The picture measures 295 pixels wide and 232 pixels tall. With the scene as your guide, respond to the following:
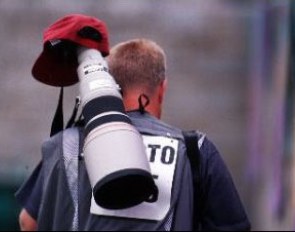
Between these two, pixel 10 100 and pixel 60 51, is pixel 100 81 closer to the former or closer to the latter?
pixel 60 51

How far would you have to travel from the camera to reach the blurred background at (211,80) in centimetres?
430

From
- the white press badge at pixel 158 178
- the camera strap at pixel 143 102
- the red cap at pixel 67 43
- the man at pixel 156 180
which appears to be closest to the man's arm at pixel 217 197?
the man at pixel 156 180

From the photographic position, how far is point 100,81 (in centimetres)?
217

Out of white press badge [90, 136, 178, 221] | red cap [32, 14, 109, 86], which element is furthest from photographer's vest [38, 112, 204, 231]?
red cap [32, 14, 109, 86]

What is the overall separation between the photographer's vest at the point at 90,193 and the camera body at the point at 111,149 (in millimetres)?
53

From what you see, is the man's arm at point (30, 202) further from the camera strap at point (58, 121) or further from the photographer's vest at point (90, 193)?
the camera strap at point (58, 121)

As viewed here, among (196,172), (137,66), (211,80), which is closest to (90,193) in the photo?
(196,172)

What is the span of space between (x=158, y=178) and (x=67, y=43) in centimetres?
52

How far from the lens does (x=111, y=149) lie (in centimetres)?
199

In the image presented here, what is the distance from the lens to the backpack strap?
2.24m

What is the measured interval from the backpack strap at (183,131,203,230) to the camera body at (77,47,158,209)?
0.54 feet

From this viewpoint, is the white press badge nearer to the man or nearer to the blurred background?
the man

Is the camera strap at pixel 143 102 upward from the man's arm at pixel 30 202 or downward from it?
upward

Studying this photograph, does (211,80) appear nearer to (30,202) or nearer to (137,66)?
(137,66)
